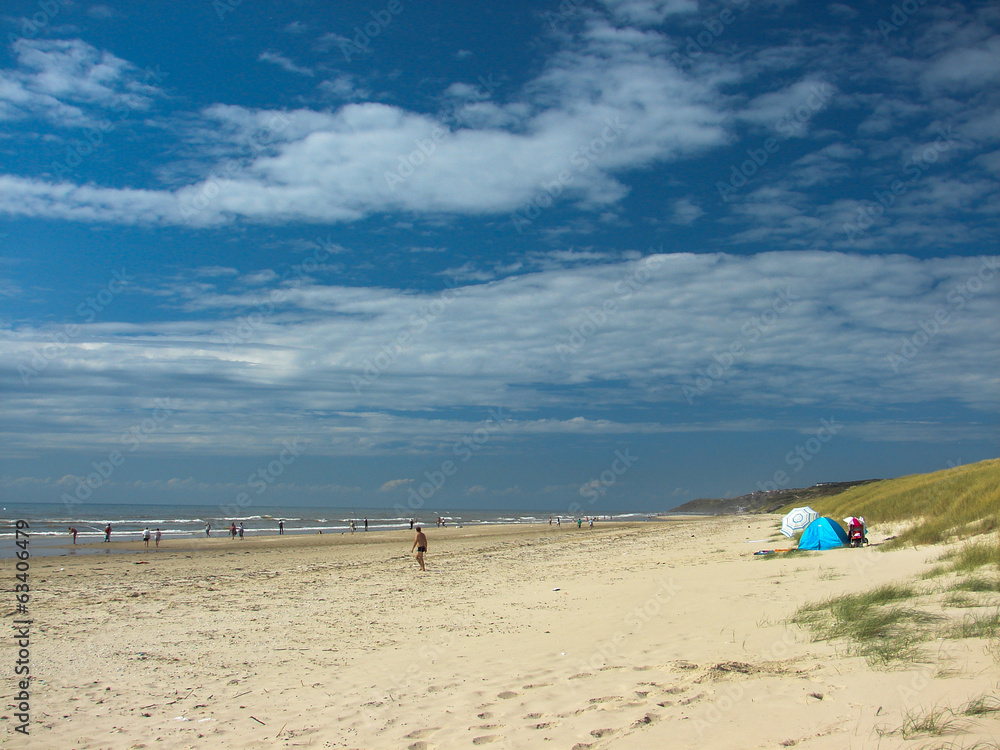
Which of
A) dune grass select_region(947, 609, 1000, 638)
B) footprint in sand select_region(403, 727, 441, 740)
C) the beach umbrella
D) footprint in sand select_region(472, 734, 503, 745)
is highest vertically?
dune grass select_region(947, 609, 1000, 638)

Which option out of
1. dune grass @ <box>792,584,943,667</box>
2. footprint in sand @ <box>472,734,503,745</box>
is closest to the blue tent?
dune grass @ <box>792,584,943,667</box>

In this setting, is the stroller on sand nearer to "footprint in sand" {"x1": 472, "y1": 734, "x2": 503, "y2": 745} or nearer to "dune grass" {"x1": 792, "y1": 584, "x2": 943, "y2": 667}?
"dune grass" {"x1": 792, "y1": 584, "x2": 943, "y2": 667}

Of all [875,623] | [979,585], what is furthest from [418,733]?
[979,585]

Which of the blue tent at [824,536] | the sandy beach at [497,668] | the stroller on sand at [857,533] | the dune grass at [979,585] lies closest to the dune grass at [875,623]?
the sandy beach at [497,668]

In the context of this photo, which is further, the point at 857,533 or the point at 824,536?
the point at 824,536

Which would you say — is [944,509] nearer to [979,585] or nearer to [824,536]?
[824,536]

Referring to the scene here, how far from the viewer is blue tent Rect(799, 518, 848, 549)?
62.4 ft

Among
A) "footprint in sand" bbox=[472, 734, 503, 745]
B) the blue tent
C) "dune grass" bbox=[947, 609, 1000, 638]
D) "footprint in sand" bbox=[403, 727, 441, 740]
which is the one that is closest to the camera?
"footprint in sand" bbox=[472, 734, 503, 745]

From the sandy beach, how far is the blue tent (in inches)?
98.8

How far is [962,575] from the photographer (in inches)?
365

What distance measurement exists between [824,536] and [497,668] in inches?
591

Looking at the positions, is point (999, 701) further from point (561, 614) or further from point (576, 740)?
point (561, 614)

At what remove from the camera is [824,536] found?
757 inches

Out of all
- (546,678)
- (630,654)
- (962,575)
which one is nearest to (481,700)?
(546,678)
